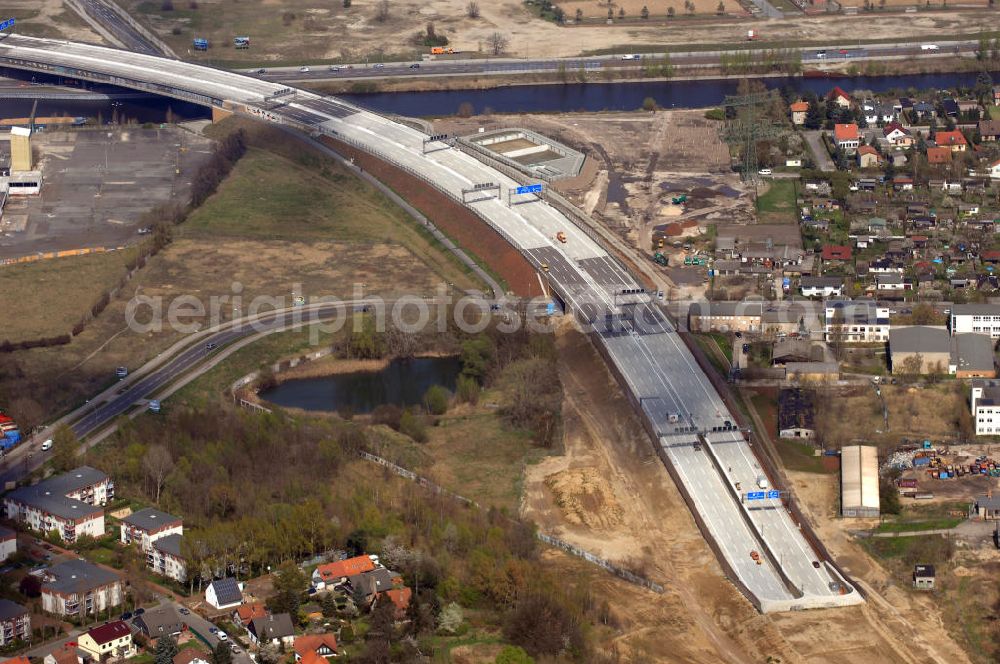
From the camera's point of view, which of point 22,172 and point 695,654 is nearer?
point 695,654

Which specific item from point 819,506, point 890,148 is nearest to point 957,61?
point 890,148

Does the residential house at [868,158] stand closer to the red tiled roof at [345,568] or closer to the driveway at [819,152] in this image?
Answer: the driveway at [819,152]

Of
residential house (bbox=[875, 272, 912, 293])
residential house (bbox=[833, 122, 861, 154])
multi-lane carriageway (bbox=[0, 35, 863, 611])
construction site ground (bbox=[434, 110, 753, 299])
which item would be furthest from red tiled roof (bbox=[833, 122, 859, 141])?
residential house (bbox=[875, 272, 912, 293])

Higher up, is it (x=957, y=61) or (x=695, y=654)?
(x=957, y=61)

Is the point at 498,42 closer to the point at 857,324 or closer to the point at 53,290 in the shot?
the point at 53,290

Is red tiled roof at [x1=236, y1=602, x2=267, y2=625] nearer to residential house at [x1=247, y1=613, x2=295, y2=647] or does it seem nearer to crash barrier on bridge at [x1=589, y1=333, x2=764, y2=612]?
residential house at [x1=247, y1=613, x2=295, y2=647]

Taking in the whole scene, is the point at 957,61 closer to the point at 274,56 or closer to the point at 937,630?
the point at 274,56

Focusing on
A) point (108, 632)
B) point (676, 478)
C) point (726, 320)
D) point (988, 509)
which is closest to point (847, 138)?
point (726, 320)
